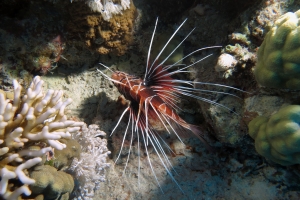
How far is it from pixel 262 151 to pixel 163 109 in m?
1.25

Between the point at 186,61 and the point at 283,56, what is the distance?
1.64m

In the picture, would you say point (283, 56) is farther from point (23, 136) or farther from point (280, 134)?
point (23, 136)

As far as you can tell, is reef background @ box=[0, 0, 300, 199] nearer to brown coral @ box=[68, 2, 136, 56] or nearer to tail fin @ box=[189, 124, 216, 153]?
brown coral @ box=[68, 2, 136, 56]

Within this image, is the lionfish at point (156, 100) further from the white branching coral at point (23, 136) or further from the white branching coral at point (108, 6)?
the white branching coral at point (23, 136)

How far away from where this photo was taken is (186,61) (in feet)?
11.8

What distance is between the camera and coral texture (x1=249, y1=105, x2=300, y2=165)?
6.57ft

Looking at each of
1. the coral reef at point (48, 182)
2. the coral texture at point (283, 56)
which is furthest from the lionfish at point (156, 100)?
the coral reef at point (48, 182)

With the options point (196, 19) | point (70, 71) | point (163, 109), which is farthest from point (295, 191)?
point (70, 71)

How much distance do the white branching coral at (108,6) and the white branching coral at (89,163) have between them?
1.48m

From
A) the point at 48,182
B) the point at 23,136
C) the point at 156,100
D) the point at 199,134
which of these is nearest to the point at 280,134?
the point at 199,134

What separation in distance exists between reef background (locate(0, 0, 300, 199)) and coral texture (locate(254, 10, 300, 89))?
0.85 ft

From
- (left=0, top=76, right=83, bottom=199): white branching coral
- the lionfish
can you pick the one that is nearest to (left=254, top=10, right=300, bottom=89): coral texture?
the lionfish

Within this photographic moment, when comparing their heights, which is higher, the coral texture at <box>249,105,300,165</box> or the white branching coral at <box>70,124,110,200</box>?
the coral texture at <box>249,105,300,165</box>

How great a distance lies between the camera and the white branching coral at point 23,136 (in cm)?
179
